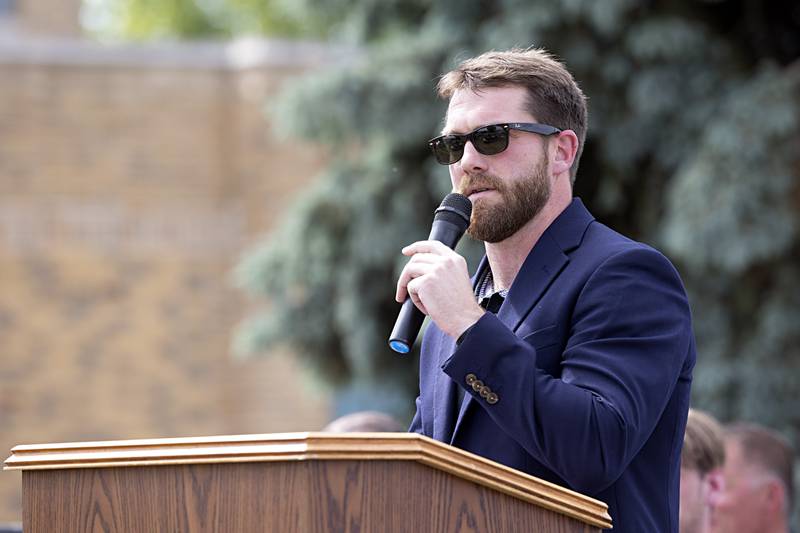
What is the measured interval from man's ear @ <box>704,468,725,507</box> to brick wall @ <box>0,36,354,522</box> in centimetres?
954

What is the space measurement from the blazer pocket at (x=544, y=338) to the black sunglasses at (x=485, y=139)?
436 millimetres

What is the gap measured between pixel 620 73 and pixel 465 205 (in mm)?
6047

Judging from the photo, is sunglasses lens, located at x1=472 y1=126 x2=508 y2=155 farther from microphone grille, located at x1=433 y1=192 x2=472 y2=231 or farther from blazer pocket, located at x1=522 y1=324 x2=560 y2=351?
blazer pocket, located at x1=522 y1=324 x2=560 y2=351

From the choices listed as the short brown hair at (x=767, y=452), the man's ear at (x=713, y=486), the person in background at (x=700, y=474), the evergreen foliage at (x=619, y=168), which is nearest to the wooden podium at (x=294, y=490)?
the person in background at (x=700, y=474)

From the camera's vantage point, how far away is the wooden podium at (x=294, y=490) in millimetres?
2264

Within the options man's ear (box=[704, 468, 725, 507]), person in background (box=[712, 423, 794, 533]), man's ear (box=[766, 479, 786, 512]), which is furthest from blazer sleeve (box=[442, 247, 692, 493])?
man's ear (box=[766, 479, 786, 512])

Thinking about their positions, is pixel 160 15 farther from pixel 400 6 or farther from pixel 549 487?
pixel 549 487

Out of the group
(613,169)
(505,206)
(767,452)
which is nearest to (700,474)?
(767,452)

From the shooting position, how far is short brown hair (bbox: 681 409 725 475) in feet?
16.6

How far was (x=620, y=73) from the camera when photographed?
28.9ft

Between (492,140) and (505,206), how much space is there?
0.49 feet

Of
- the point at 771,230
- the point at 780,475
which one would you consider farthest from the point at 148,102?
the point at 780,475

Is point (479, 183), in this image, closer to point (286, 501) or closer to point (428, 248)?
point (428, 248)

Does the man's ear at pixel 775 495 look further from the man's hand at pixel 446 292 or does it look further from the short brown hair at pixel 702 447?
the man's hand at pixel 446 292
